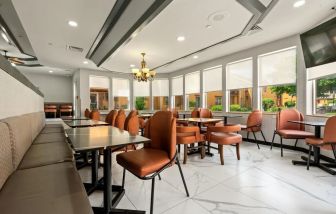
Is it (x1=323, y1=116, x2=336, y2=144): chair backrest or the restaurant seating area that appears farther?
(x1=323, y1=116, x2=336, y2=144): chair backrest

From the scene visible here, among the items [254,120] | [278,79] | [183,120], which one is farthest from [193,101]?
[183,120]

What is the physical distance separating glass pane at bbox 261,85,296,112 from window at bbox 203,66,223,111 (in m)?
1.59

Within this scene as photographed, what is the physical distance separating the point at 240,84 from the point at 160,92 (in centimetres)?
462

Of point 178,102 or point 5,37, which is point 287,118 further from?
point 5,37

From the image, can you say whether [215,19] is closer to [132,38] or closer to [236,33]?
[236,33]

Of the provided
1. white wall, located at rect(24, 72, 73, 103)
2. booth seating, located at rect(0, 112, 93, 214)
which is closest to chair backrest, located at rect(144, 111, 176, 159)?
booth seating, located at rect(0, 112, 93, 214)

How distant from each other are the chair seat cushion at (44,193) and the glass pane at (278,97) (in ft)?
17.2

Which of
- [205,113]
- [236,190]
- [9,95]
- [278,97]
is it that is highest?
[278,97]

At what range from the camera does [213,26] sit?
12.5 feet

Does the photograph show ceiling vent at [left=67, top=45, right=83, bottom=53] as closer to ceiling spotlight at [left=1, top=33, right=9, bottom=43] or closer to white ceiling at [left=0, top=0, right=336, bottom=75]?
white ceiling at [left=0, top=0, right=336, bottom=75]

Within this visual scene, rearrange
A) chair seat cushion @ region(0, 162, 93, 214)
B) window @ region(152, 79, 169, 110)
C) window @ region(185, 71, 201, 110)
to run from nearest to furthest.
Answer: chair seat cushion @ region(0, 162, 93, 214) → window @ region(185, 71, 201, 110) → window @ region(152, 79, 169, 110)

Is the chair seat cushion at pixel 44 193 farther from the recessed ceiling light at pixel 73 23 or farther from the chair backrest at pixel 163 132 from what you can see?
the recessed ceiling light at pixel 73 23

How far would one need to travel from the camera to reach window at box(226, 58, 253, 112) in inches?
219

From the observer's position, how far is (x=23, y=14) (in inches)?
Answer: 132
